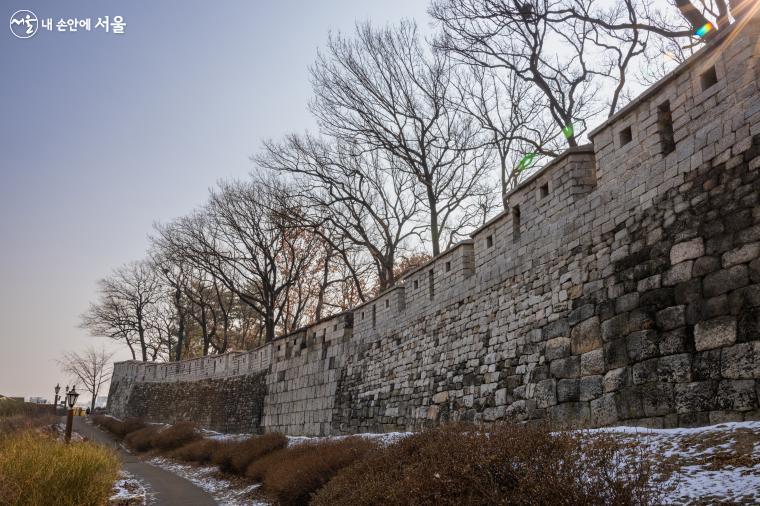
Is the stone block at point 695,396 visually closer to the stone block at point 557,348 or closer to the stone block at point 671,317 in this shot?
the stone block at point 671,317

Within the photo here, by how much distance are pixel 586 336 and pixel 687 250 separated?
Result: 1.68m

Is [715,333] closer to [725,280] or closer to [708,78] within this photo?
[725,280]

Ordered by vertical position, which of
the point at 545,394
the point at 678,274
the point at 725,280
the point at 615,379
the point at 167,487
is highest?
the point at 678,274

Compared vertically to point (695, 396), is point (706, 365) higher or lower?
higher

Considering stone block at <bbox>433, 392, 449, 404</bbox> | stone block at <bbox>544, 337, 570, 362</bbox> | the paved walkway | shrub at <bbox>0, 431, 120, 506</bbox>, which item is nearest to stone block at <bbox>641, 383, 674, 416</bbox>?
stone block at <bbox>544, 337, 570, 362</bbox>

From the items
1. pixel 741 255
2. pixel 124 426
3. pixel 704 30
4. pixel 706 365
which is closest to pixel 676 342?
pixel 706 365

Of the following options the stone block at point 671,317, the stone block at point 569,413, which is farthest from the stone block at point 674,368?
the stone block at point 569,413

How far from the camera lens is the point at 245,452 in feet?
42.3

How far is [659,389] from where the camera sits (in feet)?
18.8

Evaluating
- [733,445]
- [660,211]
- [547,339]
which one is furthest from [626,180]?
[733,445]

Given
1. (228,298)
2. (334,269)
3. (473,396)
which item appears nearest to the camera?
(473,396)

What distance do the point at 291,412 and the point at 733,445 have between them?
14.2m

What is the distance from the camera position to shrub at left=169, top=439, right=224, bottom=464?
1591 cm

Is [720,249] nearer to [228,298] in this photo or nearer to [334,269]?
[334,269]
